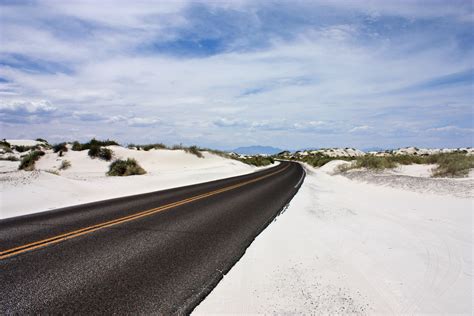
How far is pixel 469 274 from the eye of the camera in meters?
5.36

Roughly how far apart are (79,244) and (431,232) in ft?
28.7

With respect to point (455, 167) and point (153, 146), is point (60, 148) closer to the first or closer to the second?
point (153, 146)

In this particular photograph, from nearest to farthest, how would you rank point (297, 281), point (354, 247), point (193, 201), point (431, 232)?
point (297, 281)
point (354, 247)
point (431, 232)
point (193, 201)

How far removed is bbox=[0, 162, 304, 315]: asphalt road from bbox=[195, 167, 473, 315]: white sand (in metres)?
0.50

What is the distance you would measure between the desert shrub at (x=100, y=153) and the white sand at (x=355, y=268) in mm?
28010

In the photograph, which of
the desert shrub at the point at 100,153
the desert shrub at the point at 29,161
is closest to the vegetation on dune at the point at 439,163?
the desert shrub at the point at 100,153

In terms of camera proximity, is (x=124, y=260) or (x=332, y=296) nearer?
(x=332, y=296)

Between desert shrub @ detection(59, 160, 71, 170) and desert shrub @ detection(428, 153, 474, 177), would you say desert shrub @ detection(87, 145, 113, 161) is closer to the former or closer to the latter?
desert shrub @ detection(59, 160, 71, 170)

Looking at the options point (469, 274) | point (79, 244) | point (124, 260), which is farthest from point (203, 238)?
point (469, 274)

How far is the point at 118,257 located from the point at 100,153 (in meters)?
30.4

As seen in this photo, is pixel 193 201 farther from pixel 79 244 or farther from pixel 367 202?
pixel 367 202

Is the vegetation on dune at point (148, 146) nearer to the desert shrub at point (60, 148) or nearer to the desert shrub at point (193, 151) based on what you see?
the desert shrub at point (193, 151)

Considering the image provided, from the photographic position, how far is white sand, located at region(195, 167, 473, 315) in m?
4.32

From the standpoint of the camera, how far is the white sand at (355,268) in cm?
432
